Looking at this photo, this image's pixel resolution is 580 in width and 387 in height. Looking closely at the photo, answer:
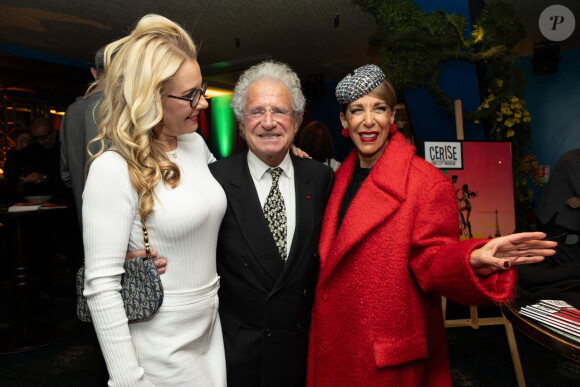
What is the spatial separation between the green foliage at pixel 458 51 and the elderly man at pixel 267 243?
7.78ft

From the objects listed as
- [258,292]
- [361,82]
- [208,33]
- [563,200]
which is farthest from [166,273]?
[208,33]

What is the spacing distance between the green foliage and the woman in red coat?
7.59 ft

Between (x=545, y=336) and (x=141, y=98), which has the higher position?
(x=141, y=98)

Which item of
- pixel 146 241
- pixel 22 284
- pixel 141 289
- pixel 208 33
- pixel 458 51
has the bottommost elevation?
pixel 22 284

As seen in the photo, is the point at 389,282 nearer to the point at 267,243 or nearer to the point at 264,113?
the point at 267,243

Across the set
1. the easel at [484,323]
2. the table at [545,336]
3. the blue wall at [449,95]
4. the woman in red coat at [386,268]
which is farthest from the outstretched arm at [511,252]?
the blue wall at [449,95]

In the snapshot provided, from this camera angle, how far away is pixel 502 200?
130 inches

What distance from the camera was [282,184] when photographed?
162 cm

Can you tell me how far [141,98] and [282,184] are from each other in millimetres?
676

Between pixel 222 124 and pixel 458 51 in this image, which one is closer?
pixel 458 51

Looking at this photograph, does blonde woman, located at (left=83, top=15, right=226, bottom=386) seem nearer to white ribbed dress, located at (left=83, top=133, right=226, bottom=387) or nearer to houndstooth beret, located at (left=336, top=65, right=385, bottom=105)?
white ribbed dress, located at (left=83, top=133, right=226, bottom=387)

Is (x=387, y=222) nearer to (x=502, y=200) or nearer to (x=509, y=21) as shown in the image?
(x=502, y=200)

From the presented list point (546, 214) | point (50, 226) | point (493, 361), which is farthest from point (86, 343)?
point (546, 214)

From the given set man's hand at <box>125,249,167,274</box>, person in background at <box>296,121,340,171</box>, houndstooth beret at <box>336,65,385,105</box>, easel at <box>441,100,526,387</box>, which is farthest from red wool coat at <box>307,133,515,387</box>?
person in background at <box>296,121,340,171</box>
